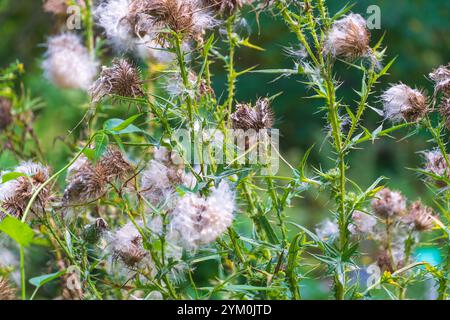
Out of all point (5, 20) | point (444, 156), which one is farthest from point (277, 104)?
point (444, 156)

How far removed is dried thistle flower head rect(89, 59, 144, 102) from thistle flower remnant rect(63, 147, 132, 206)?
0.06 metres

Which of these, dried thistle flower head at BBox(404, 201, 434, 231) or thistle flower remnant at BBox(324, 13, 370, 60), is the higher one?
thistle flower remnant at BBox(324, 13, 370, 60)

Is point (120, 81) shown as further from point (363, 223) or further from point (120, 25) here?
point (363, 223)

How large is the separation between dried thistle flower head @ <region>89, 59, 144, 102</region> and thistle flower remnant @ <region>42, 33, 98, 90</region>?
19.8 inches

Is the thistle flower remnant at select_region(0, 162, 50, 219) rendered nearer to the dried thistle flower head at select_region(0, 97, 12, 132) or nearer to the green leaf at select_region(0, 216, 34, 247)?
the green leaf at select_region(0, 216, 34, 247)

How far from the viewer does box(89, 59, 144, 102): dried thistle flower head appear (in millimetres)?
717

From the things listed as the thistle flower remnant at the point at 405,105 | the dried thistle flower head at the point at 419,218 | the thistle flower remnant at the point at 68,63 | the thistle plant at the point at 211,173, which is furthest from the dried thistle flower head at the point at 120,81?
the thistle flower remnant at the point at 68,63


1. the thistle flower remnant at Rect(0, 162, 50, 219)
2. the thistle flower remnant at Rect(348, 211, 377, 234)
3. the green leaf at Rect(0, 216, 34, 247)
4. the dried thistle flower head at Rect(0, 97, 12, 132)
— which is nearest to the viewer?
the green leaf at Rect(0, 216, 34, 247)

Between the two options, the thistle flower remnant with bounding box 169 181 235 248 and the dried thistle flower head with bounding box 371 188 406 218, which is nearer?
the thistle flower remnant with bounding box 169 181 235 248

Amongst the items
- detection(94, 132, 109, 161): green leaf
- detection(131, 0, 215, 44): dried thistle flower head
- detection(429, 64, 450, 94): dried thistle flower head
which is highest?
detection(131, 0, 215, 44): dried thistle flower head

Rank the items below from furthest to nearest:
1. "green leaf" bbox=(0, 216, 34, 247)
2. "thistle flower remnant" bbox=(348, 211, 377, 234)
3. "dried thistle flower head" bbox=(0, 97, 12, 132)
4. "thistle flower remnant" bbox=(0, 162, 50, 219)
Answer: "dried thistle flower head" bbox=(0, 97, 12, 132), "thistle flower remnant" bbox=(348, 211, 377, 234), "thistle flower remnant" bbox=(0, 162, 50, 219), "green leaf" bbox=(0, 216, 34, 247)

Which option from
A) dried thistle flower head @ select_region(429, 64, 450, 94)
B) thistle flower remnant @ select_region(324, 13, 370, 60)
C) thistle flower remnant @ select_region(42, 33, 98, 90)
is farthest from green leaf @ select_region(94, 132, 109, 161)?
thistle flower remnant @ select_region(42, 33, 98, 90)

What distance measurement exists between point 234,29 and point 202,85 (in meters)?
0.12

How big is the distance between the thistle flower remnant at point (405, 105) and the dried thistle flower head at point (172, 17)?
21cm
